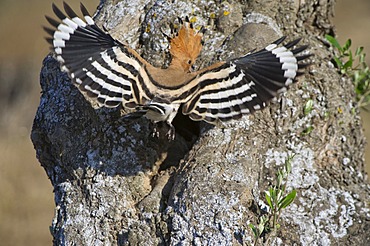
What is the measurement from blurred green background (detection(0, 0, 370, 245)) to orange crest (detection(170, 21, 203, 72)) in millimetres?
2954

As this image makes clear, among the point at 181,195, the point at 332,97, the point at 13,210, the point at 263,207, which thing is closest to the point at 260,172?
the point at 263,207

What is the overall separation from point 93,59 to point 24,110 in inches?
194

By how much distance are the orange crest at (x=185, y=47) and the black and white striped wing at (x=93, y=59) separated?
18 centimetres

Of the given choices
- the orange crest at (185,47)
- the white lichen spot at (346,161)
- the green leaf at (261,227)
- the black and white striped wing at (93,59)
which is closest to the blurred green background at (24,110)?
the black and white striped wing at (93,59)

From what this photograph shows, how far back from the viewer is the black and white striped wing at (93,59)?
3.16m

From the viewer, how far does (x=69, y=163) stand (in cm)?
326

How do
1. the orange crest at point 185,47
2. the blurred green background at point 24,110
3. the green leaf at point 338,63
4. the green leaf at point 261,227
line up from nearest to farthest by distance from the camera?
the green leaf at point 261,227
the orange crest at point 185,47
the green leaf at point 338,63
the blurred green background at point 24,110

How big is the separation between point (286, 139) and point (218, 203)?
0.59 meters

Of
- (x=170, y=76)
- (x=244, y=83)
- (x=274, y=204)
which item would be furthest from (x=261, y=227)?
(x=170, y=76)

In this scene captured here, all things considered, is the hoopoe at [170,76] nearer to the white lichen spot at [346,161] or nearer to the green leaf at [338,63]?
the green leaf at [338,63]

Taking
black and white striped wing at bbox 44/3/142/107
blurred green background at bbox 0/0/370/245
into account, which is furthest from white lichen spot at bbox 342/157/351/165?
blurred green background at bbox 0/0/370/245

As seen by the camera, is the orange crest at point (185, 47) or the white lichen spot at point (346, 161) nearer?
the orange crest at point (185, 47)

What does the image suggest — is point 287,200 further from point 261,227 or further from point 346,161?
point 346,161

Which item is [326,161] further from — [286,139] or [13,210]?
[13,210]
